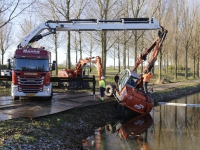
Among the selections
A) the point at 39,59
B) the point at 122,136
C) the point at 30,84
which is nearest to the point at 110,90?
the point at 39,59

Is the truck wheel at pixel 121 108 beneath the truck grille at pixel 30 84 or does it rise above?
beneath

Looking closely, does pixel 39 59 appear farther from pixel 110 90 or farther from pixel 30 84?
pixel 110 90

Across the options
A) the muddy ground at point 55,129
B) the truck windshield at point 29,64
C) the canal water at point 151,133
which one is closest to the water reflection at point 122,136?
the canal water at point 151,133

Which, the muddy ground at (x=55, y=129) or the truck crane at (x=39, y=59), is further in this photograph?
the truck crane at (x=39, y=59)

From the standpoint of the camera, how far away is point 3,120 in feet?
30.1

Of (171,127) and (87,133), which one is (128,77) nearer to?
(171,127)

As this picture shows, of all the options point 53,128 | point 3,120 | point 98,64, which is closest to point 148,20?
point 98,64

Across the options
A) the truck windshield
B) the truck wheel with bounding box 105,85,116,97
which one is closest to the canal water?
the truck wheel with bounding box 105,85,116,97

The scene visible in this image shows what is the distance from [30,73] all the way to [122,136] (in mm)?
5730

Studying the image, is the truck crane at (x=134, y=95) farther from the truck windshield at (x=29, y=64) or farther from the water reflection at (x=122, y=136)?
the truck windshield at (x=29, y=64)

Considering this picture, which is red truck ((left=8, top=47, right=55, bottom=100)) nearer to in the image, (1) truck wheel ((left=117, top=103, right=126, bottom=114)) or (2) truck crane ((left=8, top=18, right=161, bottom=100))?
(2) truck crane ((left=8, top=18, right=161, bottom=100))

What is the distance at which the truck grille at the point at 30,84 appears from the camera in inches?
515

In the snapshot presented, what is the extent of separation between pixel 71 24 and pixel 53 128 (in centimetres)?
740

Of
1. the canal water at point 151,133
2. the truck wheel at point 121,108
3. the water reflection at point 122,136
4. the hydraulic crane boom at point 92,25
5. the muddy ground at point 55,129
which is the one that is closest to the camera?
the muddy ground at point 55,129
